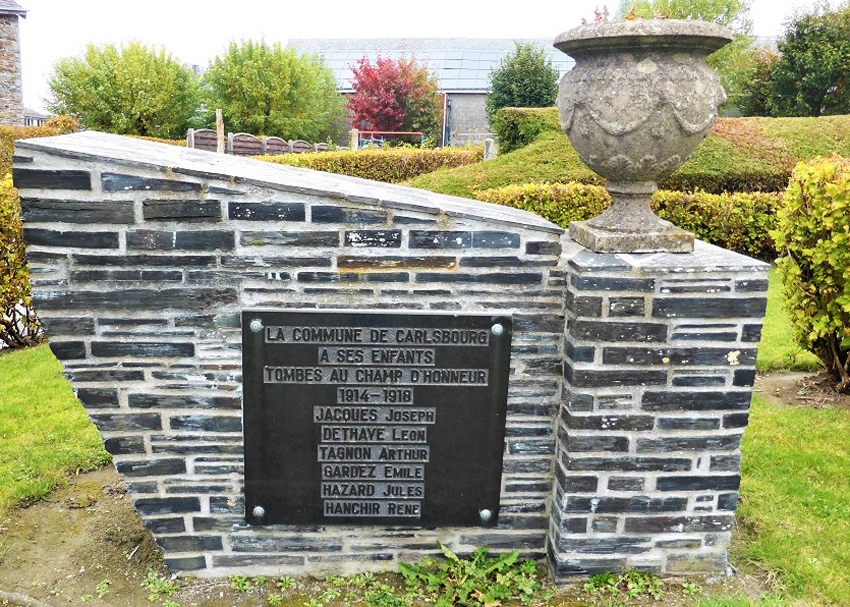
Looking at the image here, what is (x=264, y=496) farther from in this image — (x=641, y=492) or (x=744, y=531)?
(x=744, y=531)

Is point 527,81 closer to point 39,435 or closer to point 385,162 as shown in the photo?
point 385,162

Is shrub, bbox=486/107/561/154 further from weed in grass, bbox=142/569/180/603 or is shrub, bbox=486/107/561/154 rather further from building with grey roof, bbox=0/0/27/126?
building with grey roof, bbox=0/0/27/126

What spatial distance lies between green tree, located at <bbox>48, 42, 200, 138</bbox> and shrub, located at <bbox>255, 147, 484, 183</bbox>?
482 inches

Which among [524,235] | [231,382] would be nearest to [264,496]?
[231,382]

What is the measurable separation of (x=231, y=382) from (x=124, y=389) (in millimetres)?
431

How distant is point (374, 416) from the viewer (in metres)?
3.10

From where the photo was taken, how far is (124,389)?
2982mm

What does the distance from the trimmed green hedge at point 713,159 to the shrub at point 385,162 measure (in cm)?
485

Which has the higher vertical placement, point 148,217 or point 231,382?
point 148,217

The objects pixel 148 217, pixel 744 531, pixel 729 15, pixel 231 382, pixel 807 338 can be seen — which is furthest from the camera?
pixel 729 15

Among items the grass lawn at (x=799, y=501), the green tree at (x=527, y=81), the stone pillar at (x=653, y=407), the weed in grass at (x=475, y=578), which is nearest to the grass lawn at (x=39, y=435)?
the weed in grass at (x=475, y=578)

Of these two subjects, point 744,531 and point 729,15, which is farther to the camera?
point 729,15

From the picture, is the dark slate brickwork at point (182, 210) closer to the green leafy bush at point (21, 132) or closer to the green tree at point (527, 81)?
the green leafy bush at point (21, 132)

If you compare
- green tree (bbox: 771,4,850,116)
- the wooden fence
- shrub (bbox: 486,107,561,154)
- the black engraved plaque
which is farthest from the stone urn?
green tree (bbox: 771,4,850,116)
